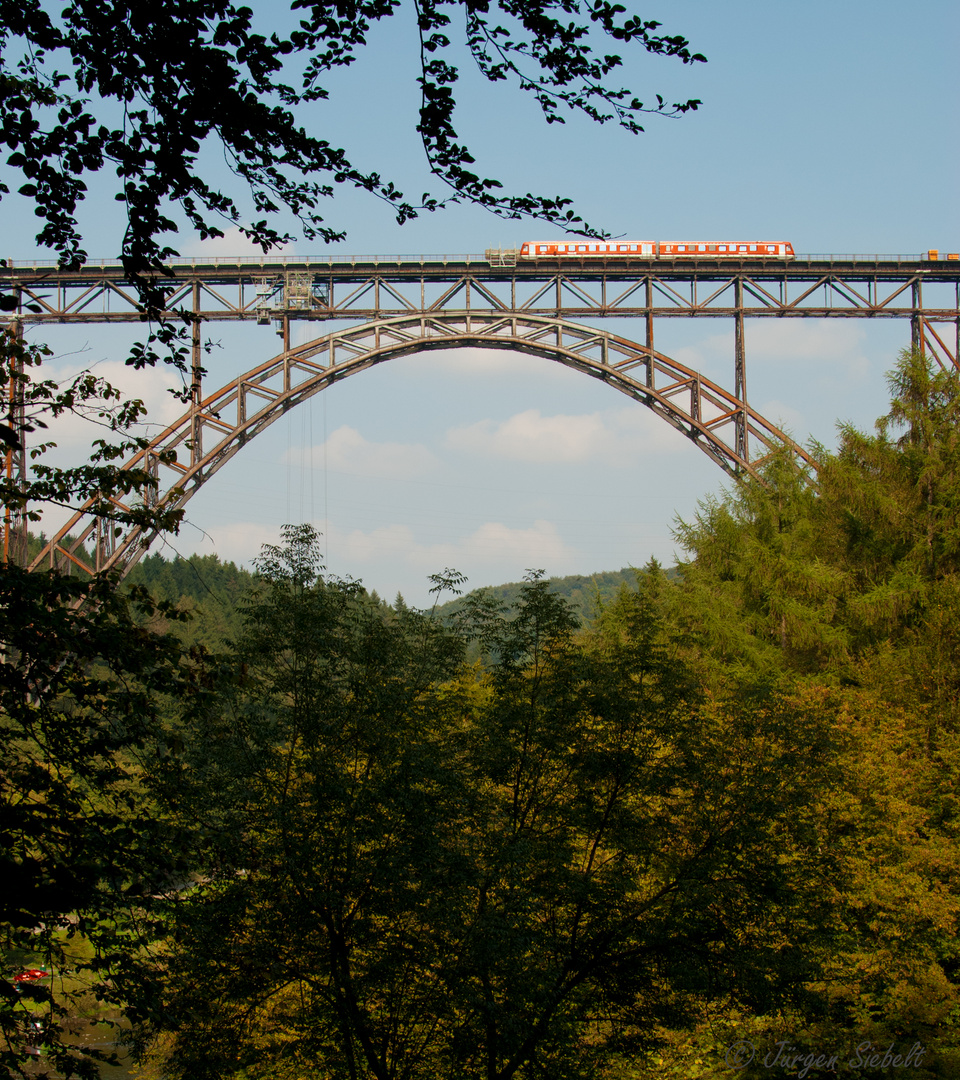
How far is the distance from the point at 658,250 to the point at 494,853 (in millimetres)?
21787

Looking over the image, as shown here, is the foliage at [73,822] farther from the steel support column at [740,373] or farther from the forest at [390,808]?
the steel support column at [740,373]

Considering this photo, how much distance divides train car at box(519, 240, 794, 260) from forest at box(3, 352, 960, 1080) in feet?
49.9

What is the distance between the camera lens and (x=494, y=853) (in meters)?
12.3

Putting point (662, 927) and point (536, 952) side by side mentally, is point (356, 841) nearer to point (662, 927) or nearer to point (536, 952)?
point (536, 952)

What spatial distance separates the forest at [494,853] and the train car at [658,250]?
15.2 meters

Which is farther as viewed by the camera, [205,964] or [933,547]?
[933,547]

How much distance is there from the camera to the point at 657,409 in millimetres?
29719

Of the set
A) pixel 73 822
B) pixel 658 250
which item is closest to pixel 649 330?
pixel 658 250

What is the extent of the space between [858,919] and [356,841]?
9.63 meters

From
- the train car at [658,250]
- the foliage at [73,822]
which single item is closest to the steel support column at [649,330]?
the train car at [658,250]

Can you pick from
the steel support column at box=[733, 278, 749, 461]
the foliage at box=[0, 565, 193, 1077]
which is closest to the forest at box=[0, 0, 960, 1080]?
the foliage at box=[0, 565, 193, 1077]

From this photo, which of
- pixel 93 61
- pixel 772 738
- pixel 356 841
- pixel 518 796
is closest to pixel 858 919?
pixel 772 738

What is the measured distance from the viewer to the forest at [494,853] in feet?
32.6

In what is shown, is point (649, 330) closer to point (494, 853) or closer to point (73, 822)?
point (494, 853)
